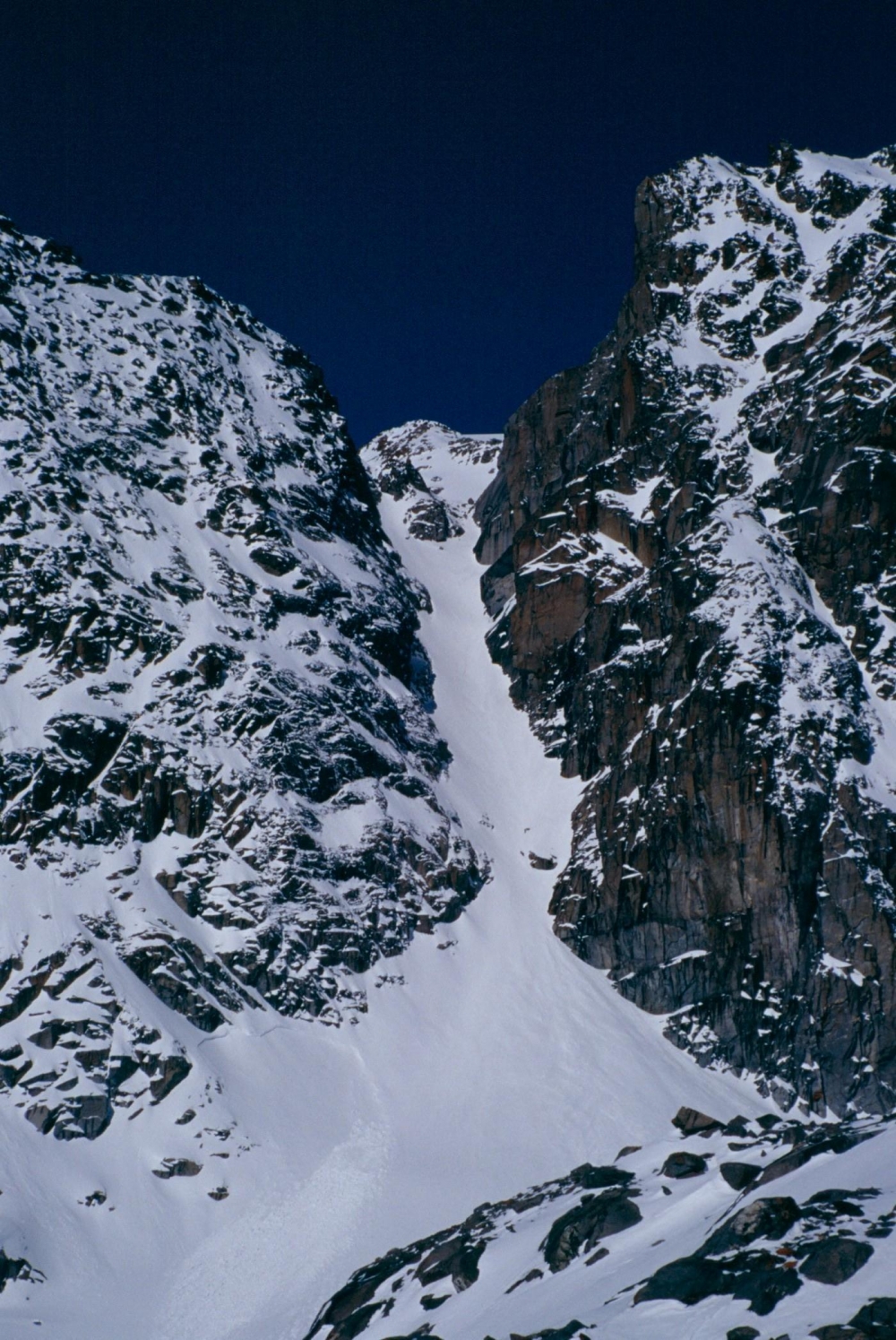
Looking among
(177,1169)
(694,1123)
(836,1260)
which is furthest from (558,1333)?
(177,1169)

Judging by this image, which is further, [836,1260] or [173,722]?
[173,722]

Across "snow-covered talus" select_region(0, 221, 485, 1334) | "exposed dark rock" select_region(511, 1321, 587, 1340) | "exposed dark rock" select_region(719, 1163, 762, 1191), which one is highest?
"snow-covered talus" select_region(0, 221, 485, 1334)

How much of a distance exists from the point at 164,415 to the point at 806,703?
66.7 meters

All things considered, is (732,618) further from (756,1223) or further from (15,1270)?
(756,1223)

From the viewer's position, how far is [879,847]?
101188 mm

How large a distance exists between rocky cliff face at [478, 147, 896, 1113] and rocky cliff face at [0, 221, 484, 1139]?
14.2 meters

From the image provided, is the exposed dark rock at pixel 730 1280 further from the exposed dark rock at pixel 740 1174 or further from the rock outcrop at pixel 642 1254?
the exposed dark rock at pixel 740 1174

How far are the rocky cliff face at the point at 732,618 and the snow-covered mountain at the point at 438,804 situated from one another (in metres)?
0.39

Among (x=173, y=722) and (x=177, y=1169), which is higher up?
(x=173, y=722)

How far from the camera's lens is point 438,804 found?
375 ft

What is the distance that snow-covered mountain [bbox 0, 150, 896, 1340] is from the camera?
250ft

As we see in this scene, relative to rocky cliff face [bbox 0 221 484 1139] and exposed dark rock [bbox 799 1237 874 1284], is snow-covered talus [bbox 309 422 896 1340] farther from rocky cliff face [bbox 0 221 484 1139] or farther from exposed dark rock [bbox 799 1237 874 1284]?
rocky cliff face [bbox 0 221 484 1139]

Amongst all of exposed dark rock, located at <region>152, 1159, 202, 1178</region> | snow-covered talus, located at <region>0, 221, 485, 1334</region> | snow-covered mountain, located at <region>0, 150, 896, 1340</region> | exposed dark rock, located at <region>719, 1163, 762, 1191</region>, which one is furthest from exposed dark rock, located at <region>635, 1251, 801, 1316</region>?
exposed dark rock, located at <region>152, 1159, 202, 1178</region>

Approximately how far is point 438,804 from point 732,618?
2903cm
